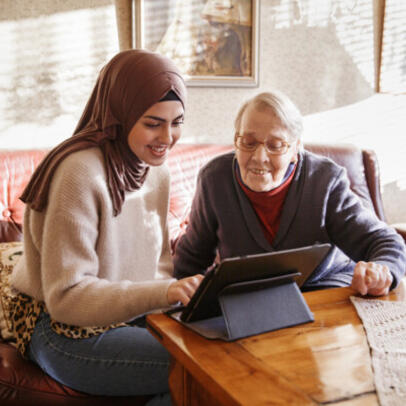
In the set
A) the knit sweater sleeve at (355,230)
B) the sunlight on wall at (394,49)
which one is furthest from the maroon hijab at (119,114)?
the sunlight on wall at (394,49)

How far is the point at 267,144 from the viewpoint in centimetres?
154

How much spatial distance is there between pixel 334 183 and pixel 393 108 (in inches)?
76.2

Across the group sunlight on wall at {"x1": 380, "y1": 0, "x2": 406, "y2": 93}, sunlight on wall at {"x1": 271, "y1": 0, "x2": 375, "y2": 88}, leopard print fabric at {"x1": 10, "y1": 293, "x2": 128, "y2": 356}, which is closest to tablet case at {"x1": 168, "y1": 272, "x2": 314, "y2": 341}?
leopard print fabric at {"x1": 10, "y1": 293, "x2": 128, "y2": 356}

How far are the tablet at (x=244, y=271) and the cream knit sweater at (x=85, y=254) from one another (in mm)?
152

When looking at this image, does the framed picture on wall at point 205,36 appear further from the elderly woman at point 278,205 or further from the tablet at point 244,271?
the tablet at point 244,271

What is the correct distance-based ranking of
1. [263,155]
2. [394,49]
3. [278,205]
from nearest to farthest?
[263,155], [278,205], [394,49]

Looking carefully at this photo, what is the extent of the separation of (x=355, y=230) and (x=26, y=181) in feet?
4.20

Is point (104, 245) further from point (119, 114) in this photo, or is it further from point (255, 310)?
point (255, 310)

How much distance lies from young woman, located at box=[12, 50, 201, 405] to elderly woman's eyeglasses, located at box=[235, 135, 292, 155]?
9.7 inches

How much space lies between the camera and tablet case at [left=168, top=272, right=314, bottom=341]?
3.20ft

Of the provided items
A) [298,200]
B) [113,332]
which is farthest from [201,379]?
[298,200]

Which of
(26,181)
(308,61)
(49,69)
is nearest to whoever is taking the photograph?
(26,181)

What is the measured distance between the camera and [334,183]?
1659 mm

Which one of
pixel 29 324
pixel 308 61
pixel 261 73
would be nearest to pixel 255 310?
pixel 29 324
